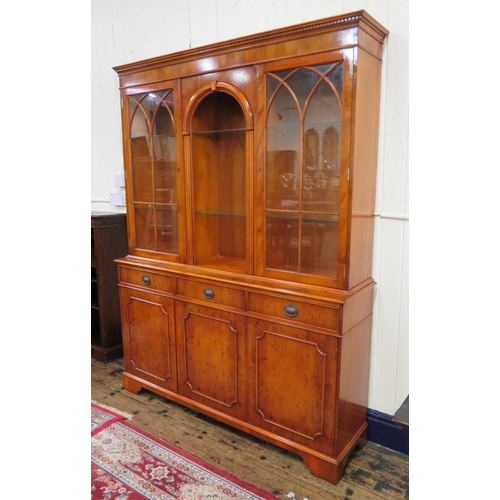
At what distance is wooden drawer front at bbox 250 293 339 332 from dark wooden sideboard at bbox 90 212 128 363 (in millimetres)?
1497

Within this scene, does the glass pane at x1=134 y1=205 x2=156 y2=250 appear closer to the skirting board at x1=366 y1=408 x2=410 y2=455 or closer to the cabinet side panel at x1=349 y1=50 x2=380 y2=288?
the cabinet side panel at x1=349 y1=50 x2=380 y2=288

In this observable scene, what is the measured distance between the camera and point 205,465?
2.01m

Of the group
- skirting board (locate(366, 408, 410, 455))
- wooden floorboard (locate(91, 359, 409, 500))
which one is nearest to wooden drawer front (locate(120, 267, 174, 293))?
wooden floorboard (locate(91, 359, 409, 500))

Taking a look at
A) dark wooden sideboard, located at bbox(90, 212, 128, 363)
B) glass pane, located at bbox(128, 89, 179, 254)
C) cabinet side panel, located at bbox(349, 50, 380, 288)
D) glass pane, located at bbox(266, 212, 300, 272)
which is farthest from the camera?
dark wooden sideboard, located at bbox(90, 212, 128, 363)

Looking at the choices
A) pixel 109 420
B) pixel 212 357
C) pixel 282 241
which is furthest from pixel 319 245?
pixel 109 420

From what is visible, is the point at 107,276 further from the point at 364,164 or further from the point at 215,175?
the point at 364,164

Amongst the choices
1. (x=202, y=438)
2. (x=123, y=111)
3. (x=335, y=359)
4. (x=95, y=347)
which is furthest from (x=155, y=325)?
(x=123, y=111)

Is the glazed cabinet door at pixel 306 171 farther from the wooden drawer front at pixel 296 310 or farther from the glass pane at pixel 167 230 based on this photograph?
the glass pane at pixel 167 230

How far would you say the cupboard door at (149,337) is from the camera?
2.46 meters

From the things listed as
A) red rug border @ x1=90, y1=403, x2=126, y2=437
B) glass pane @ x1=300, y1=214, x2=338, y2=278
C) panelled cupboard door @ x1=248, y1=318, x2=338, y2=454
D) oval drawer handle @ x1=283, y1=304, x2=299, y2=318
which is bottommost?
red rug border @ x1=90, y1=403, x2=126, y2=437

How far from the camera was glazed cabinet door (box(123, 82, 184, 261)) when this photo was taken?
235cm

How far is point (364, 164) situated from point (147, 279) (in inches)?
57.1
